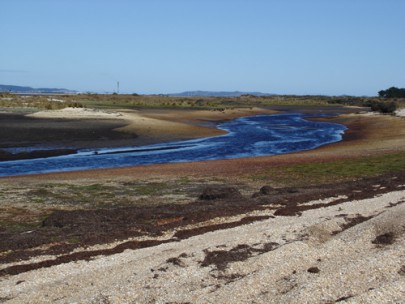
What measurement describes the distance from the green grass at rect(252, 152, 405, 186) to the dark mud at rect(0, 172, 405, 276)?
4182mm

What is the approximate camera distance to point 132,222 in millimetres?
19859

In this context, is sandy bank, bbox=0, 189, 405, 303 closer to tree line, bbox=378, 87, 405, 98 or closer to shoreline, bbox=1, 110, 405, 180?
shoreline, bbox=1, 110, 405, 180

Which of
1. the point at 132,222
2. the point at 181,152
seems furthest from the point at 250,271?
the point at 181,152

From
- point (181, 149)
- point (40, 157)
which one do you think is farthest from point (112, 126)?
point (40, 157)

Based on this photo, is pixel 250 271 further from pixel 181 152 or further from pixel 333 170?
pixel 181 152

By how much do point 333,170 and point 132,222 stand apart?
57.4 feet

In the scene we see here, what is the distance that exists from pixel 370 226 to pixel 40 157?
101 ft

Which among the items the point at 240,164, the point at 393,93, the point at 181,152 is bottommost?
the point at 181,152

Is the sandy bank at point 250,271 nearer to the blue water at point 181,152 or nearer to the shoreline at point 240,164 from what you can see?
the shoreline at point 240,164

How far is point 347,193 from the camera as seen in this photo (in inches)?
975

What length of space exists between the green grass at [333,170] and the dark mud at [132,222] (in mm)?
4182

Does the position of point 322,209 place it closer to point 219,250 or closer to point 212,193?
point 212,193

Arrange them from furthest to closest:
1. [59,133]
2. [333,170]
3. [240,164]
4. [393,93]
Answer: [393,93] → [59,133] → [240,164] → [333,170]

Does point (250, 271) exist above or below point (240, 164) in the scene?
above
